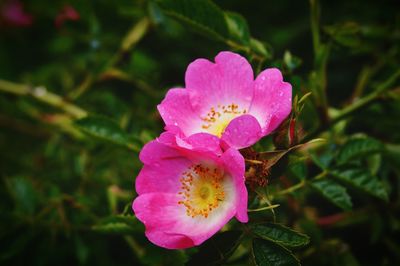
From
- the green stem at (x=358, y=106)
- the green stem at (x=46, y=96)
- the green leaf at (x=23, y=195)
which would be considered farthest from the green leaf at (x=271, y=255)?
the green stem at (x=46, y=96)

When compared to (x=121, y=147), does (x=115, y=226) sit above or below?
below

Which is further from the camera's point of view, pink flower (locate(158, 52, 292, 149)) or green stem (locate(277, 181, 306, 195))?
green stem (locate(277, 181, 306, 195))

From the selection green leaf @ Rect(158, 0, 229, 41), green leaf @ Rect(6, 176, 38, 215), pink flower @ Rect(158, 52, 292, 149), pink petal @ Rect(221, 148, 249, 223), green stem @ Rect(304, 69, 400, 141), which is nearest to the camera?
pink petal @ Rect(221, 148, 249, 223)

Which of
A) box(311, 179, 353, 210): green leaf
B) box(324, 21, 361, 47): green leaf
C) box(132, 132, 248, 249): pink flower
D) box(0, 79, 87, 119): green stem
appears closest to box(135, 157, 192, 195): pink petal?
box(132, 132, 248, 249): pink flower

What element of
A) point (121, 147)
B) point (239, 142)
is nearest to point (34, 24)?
point (121, 147)

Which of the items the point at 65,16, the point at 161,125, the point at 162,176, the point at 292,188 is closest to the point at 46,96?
the point at 65,16

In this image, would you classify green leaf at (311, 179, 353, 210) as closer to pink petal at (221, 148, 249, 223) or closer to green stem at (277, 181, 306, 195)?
green stem at (277, 181, 306, 195)

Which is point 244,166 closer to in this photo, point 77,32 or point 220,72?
point 220,72
